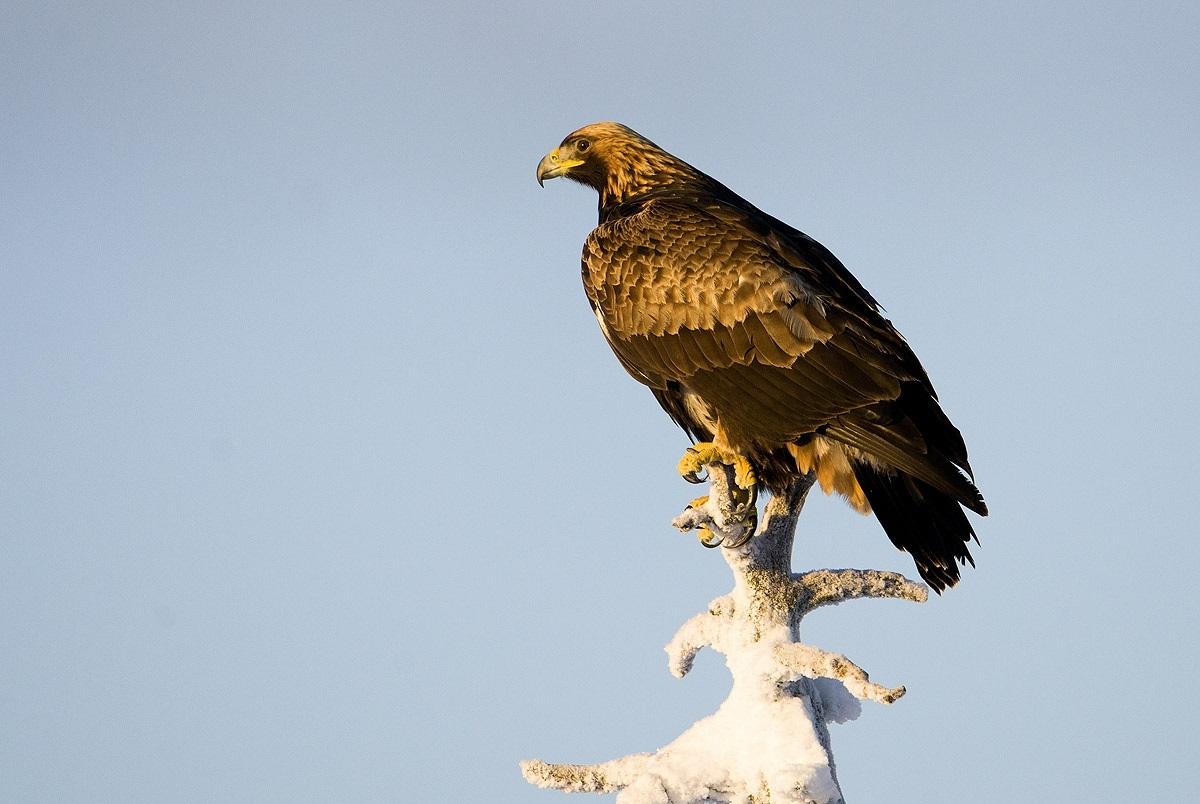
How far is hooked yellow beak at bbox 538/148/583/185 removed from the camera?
10.4 metres

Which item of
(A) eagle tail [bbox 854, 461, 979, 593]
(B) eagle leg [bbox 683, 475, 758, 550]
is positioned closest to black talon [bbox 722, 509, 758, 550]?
(B) eagle leg [bbox 683, 475, 758, 550]

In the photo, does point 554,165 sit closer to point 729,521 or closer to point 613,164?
point 613,164

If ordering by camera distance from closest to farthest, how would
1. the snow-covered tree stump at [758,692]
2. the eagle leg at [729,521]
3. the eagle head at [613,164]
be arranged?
the snow-covered tree stump at [758,692] → the eagle leg at [729,521] → the eagle head at [613,164]

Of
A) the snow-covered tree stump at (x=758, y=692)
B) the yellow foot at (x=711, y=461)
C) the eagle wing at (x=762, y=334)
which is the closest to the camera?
the snow-covered tree stump at (x=758, y=692)

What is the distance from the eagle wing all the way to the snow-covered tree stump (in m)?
0.67

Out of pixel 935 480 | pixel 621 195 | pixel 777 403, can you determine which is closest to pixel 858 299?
pixel 777 403

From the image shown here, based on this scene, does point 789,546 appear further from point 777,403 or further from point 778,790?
point 778,790

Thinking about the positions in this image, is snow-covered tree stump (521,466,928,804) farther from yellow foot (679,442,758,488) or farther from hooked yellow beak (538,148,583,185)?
hooked yellow beak (538,148,583,185)

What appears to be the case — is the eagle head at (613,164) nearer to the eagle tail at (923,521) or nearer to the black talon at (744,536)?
the eagle tail at (923,521)

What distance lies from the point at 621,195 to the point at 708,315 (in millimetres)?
1888

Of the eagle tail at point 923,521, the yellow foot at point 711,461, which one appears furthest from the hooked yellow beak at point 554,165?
the eagle tail at point 923,521

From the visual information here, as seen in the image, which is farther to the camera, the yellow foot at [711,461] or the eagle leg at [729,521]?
the yellow foot at [711,461]

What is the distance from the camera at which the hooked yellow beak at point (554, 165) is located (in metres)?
10.4

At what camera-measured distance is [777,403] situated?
8125 millimetres
